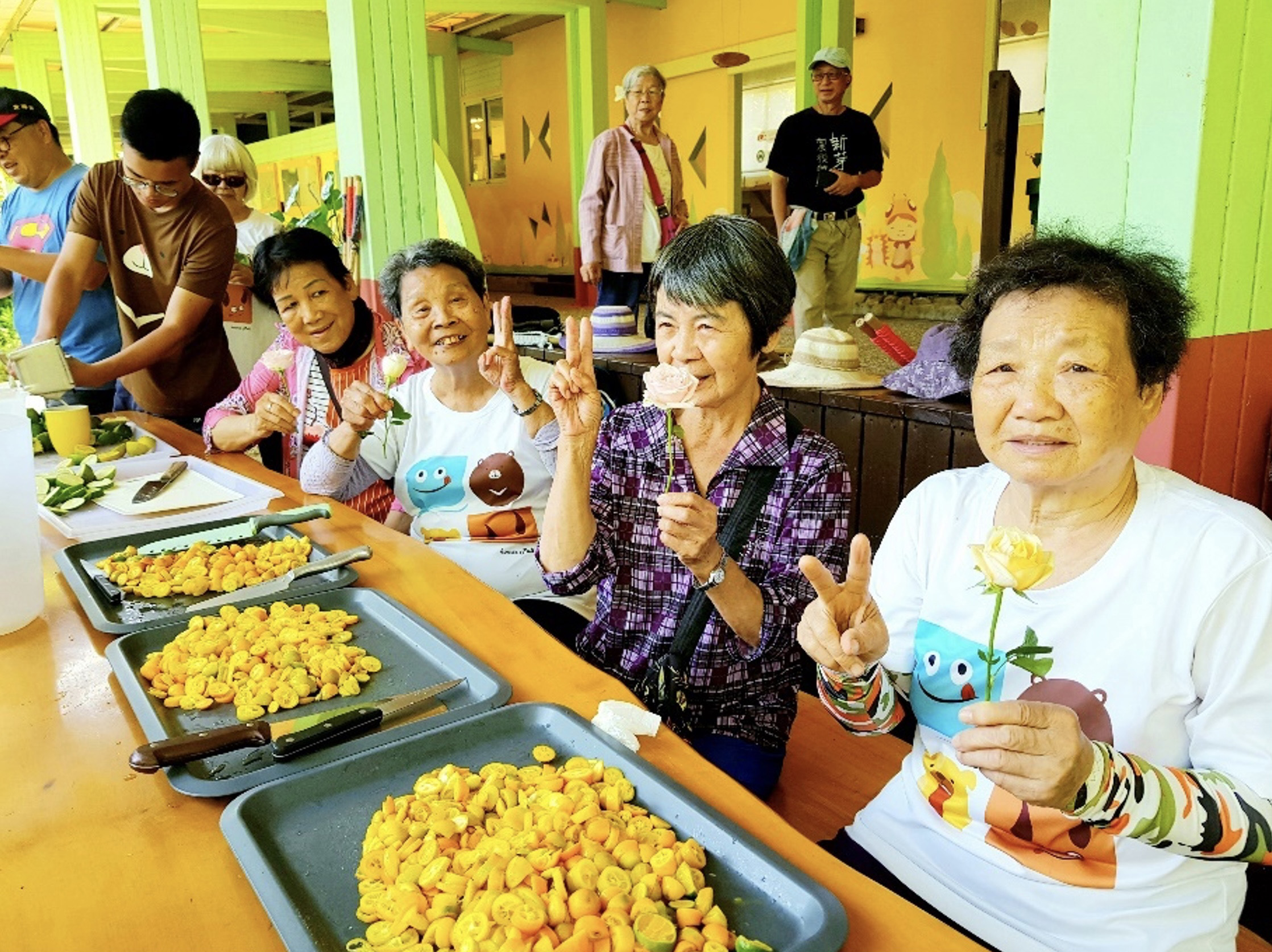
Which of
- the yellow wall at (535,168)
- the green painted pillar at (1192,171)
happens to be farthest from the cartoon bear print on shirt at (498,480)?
the yellow wall at (535,168)

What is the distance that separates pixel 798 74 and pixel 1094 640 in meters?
7.38

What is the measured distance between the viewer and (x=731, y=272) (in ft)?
6.18

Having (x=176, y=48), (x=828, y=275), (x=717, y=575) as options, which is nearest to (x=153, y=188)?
(x=717, y=575)

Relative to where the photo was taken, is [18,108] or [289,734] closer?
[289,734]

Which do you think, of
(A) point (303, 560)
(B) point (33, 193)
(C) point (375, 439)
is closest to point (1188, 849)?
(A) point (303, 560)

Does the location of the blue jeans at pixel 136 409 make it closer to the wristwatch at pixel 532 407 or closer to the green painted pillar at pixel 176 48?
the wristwatch at pixel 532 407

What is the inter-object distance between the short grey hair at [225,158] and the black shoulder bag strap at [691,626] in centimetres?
393

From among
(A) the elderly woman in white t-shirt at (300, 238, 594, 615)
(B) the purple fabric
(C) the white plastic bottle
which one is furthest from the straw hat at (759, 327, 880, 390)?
(C) the white plastic bottle

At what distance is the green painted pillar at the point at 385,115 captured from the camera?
4797mm

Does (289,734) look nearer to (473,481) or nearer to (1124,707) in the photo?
(1124,707)

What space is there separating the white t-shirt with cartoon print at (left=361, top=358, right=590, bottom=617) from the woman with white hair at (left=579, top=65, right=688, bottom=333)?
13.4 ft

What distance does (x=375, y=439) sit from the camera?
2.69m

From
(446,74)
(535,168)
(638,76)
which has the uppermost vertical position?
(446,74)

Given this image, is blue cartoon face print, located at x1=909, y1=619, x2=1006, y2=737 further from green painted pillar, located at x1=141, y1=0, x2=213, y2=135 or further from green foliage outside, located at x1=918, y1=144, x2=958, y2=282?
green foliage outside, located at x1=918, y1=144, x2=958, y2=282
